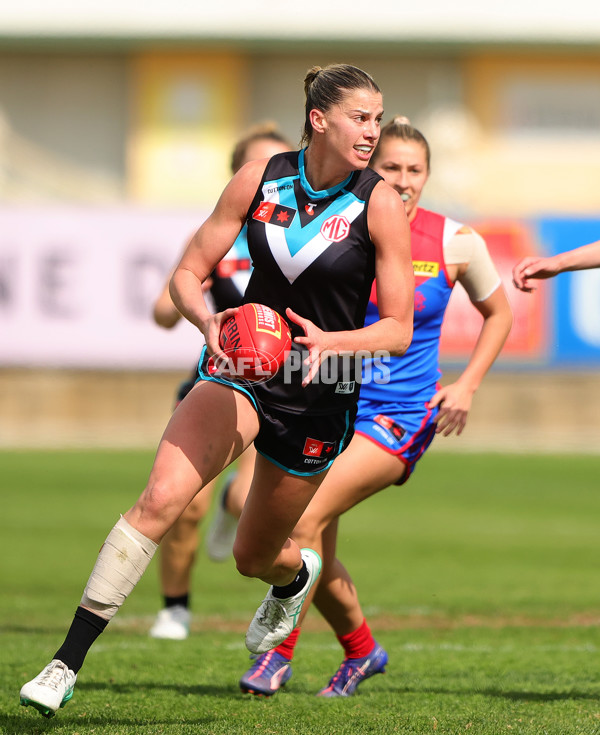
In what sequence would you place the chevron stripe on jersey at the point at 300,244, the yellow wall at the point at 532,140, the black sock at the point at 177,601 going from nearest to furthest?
the chevron stripe on jersey at the point at 300,244, the black sock at the point at 177,601, the yellow wall at the point at 532,140

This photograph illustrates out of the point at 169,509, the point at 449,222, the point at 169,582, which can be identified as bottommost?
the point at 169,582

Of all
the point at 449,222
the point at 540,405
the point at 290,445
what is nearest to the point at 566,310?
the point at 540,405

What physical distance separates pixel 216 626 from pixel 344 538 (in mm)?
3944

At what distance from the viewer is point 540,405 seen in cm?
1941

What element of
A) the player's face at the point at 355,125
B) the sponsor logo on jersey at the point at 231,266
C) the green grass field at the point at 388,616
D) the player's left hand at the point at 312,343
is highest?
the player's face at the point at 355,125

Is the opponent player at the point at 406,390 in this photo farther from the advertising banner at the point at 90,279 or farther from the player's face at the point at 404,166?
the advertising banner at the point at 90,279

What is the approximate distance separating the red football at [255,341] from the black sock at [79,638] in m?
1.01

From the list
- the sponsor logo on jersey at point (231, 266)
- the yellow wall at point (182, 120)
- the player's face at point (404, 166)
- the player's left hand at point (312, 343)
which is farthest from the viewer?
the yellow wall at point (182, 120)

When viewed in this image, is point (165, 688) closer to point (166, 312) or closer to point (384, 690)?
point (384, 690)

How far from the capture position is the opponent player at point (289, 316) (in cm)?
456

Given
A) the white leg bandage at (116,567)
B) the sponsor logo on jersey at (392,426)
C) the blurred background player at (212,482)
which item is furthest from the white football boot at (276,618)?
the blurred background player at (212,482)

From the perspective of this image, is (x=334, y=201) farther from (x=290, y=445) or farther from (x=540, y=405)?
(x=540, y=405)

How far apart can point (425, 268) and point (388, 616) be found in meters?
3.28

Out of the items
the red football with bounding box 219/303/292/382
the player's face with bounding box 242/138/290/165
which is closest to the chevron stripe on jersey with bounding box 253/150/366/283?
the red football with bounding box 219/303/292/382
